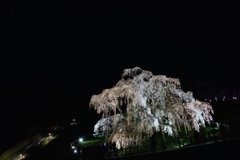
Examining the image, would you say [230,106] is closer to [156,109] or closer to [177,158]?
[156,109]

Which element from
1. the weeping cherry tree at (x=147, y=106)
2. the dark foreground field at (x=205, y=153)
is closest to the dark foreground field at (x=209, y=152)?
the dark foreground field at (x=205, y=153)

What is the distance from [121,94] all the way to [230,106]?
27.3m

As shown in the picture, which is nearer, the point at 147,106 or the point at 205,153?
the point at 205,153

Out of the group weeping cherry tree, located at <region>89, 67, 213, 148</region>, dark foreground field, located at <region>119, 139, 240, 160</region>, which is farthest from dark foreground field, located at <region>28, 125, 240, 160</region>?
weeping cherry tree, located at <region>89, 67, 213, 148</region>

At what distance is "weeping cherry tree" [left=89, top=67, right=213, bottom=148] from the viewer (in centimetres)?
1658

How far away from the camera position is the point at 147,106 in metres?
17.8

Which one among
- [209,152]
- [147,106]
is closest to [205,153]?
[209,152]

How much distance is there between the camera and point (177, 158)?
13.3 metres

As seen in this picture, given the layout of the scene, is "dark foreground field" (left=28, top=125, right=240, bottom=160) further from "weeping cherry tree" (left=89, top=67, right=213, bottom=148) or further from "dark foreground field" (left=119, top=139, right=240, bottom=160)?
"weeping cherry tree" (left=89, top=67, right=213, bottom=148)

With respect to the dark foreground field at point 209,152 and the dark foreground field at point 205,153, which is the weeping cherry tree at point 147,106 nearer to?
the dark foreground field at point 205,153

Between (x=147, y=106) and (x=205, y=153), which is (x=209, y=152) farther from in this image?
(x=147, y=106)

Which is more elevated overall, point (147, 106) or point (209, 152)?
point (147, 106)

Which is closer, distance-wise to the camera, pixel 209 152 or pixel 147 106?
pixel 209 152

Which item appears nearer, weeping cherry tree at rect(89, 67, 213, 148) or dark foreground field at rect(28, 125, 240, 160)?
dark foreground field at rect(28, 125, 240, 160)
